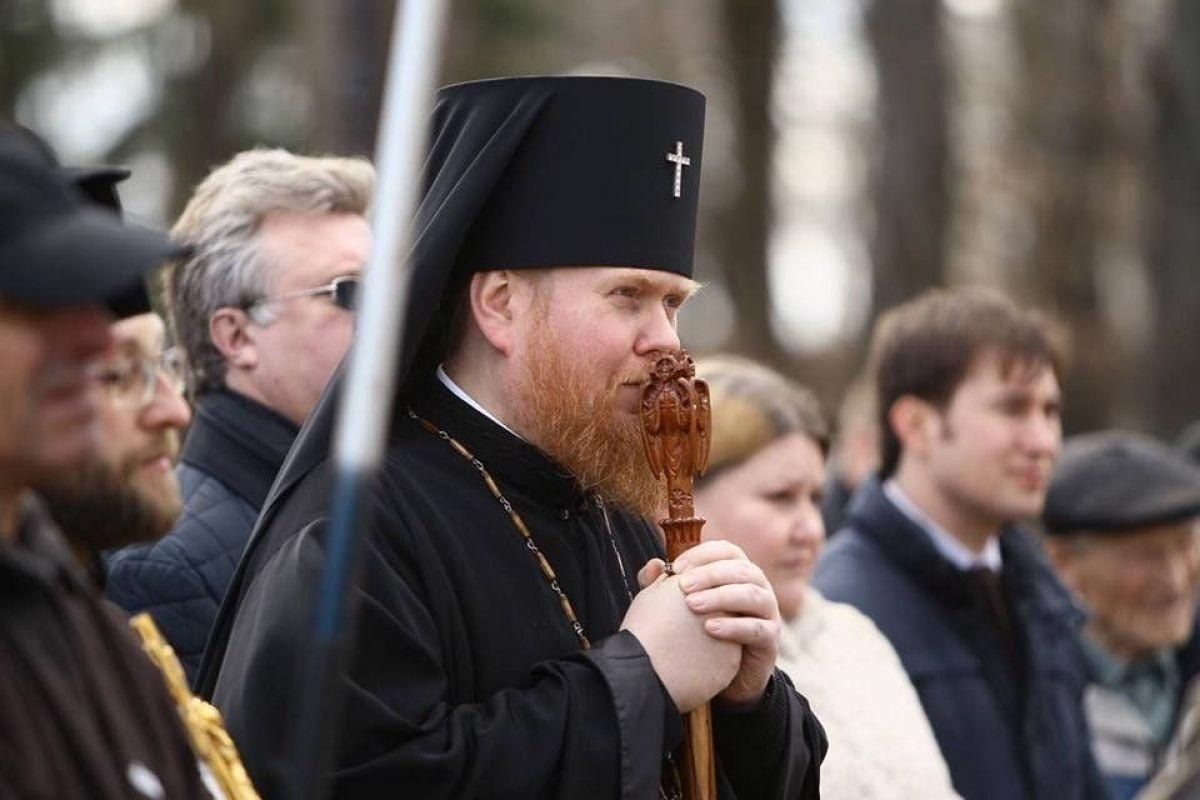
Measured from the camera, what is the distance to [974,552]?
6680mm

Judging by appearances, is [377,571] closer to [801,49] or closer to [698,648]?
[698,648]

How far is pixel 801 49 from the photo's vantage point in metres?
28.2

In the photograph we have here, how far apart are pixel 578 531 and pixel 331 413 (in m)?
0.59

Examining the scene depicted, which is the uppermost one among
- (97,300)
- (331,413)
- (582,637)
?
(97,300)

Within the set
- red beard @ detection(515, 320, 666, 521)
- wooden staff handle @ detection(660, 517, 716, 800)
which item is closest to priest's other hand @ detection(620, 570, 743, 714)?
wooden staff handle @ detection(660, 517, 716, 800)

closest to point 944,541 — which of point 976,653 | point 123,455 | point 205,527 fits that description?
point 976,653

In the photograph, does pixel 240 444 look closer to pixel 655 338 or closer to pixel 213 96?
pixel 655 338

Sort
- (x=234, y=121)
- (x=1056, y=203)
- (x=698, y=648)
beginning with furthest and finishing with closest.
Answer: (x=1056, y=203), (x=234, y=121), (x=698, y=648)

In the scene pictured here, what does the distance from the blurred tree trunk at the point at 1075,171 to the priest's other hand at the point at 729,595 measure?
839 inches

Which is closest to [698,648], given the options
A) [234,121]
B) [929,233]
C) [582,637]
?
[582,637]

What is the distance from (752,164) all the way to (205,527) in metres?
17.8

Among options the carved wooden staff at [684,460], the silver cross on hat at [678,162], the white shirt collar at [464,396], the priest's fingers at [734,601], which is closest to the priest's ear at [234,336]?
the white shirt collar at [464,396]

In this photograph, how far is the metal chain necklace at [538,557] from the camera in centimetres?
423

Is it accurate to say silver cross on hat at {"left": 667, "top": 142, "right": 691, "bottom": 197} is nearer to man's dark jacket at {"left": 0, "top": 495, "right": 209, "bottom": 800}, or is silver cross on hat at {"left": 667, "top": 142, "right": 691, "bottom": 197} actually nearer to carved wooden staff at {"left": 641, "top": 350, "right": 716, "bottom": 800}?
carved wooden staff at {"left": 641, "top": 350, "right": 716, "bottom": 800}
